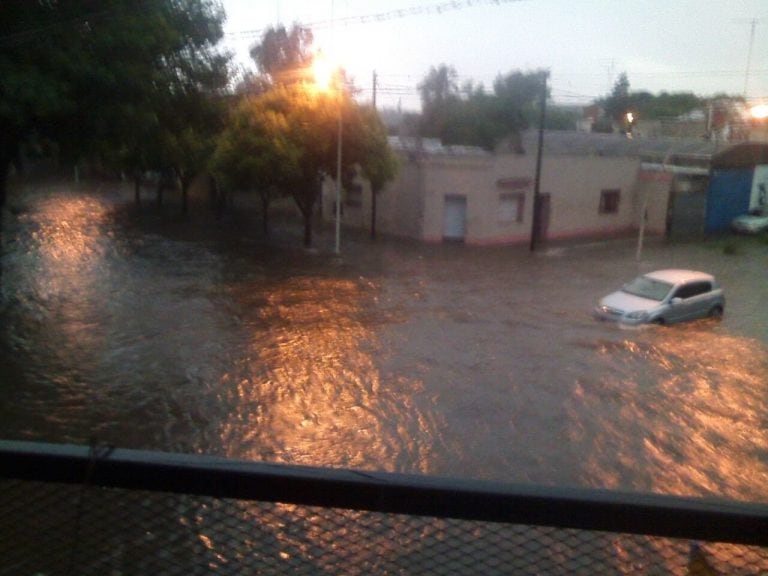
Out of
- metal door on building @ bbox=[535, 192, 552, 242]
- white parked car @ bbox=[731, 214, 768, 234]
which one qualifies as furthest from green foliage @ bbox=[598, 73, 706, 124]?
metal door on building @ bbox=[535, 192, 552, 242]

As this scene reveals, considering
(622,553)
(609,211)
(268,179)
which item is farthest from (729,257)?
(622,553)

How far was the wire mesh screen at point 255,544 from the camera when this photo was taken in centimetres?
179

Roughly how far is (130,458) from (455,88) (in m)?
37.8

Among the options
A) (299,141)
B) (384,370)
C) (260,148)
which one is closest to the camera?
(384,370)

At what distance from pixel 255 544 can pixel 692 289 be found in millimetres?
14964

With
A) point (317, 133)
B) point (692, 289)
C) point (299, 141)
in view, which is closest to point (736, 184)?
point (317, 133)

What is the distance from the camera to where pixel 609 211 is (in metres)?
31.0

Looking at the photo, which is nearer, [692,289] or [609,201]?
[692,289]

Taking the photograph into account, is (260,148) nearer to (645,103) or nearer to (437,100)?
(437,100)

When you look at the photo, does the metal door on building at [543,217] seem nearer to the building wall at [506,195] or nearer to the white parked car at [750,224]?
the building wall at [506,195]

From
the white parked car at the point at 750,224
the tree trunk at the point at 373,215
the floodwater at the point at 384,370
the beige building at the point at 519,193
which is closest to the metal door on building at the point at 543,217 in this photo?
the beige building at the point at 519,193

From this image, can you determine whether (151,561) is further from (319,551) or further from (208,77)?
(208,77)

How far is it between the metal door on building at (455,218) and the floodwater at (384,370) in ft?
16.3

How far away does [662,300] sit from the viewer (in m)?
15.2
